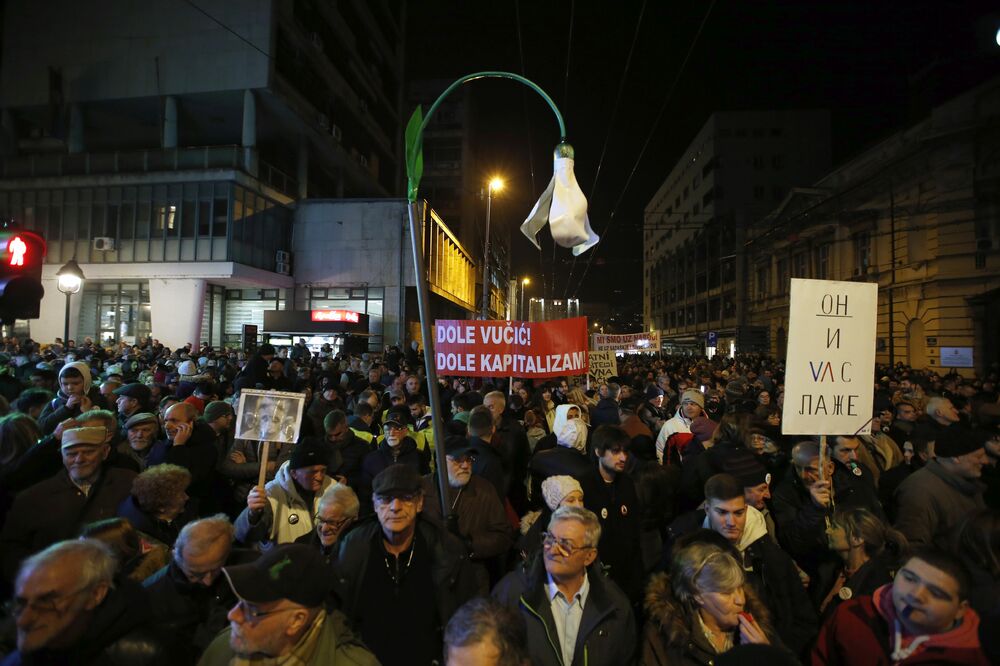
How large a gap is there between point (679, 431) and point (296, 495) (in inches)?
167

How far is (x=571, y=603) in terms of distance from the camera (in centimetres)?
281

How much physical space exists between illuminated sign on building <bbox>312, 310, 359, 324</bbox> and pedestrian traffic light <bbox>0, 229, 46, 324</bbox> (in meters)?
22.9

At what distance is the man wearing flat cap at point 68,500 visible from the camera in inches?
132

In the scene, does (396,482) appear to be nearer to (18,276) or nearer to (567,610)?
(567,610)

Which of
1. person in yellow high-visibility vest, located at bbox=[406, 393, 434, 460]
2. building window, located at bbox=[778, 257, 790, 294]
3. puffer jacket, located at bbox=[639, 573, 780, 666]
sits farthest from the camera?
building window, located at bbox=[778, 257, 790, 294]

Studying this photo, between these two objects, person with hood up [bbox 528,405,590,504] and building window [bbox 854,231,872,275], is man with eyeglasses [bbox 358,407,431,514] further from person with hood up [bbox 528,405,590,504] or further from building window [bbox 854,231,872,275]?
building window [bbox 854,231,872,275]

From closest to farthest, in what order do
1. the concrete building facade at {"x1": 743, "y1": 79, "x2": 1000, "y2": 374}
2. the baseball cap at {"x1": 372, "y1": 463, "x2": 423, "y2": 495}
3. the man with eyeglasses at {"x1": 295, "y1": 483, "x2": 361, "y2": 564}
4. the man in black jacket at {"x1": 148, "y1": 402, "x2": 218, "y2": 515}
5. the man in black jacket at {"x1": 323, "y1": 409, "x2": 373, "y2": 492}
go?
the baseball cap at {"x1": 372, "y1": 463, "x2": 423, "y2": 495} → the man with eyeglasses at {"x1": 295, "y1": 483, "x2": 361, "y2": 564} → the man in black jacket at {"x1": 148, "y1": 402, "x2": 218, "y2": 515} → the man in black jacket at {"x1": 323, "y1": 409, "x2": 373, "y2": 492} → the concrete building facade at {"x1": 743, "y1": 79, "x2": 1000, "y2": 374}

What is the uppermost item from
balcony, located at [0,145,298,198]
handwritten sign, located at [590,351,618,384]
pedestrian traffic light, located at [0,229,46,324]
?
balcony, located at [0,145,298,198]

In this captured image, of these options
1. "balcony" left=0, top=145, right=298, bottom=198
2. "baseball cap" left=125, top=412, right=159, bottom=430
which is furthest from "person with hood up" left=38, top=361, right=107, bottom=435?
"balcony" left=0, top=145, right=298, bottom=198

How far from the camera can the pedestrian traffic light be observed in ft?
13.8

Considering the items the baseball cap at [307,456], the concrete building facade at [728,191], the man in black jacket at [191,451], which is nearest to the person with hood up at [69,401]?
the man in black jacket at [191,451]

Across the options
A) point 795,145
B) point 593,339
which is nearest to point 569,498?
point 593,339

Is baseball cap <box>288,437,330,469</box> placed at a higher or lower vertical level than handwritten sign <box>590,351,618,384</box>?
lower

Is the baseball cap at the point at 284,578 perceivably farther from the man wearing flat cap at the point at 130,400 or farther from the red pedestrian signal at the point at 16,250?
the man wearing flat cap at the point at 130,400
